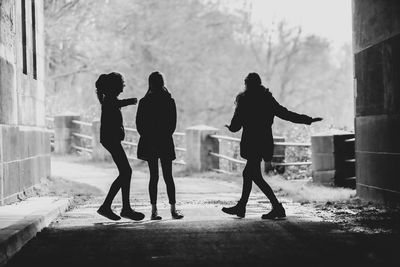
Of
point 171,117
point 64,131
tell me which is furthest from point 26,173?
point 64,131

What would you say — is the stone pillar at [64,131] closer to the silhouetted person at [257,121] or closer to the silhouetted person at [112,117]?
the silhouetted person at [112,117]

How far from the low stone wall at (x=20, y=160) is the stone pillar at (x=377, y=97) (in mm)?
5185

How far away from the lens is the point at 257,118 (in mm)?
7871

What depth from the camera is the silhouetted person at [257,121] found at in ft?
25.6

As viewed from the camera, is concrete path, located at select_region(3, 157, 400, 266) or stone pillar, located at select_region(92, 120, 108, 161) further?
stone pillar, located at select_region(92, 120, 108, 161)

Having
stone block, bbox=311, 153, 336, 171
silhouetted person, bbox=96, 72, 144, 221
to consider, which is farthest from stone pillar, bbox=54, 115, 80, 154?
silhouetted person, bbox=96, 72, 144, 221

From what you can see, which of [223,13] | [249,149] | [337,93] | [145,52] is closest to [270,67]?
[337,93]

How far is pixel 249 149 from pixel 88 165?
11.8 m

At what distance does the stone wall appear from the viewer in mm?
8859

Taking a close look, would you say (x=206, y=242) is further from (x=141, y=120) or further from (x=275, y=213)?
(x=141, y=120)

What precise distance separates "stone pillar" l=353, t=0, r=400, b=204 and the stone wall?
519 cm

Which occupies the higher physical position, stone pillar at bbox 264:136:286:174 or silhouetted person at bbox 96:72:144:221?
silhouetted person at bbox 96:72:144:221

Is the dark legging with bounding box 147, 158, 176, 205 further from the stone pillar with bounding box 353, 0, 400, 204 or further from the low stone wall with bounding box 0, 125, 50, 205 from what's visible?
the stone pillar with bounding box 353, 0, 400, 204

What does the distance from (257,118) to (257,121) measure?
37 millimetres
